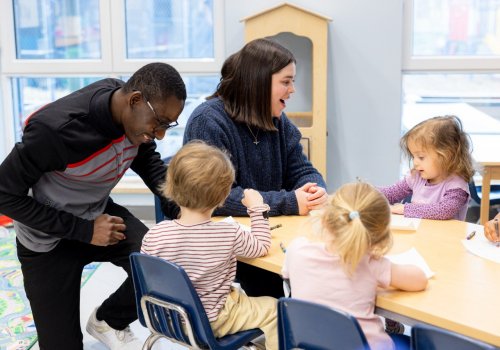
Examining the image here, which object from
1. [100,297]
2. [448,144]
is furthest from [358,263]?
[100,297]

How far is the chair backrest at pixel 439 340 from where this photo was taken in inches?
50.1

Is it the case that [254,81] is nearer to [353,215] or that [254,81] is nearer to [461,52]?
[353,215]

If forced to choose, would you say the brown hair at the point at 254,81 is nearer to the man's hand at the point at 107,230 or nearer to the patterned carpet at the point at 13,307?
the man's hand at the point at 107,230

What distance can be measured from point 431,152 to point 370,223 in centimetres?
83

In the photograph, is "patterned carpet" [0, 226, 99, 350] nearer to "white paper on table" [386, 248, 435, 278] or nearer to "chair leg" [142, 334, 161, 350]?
"chair leg" [142, 334, 161, 350]

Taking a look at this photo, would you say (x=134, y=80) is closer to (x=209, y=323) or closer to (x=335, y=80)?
(x=209, y=323)

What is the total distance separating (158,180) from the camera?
2.46m

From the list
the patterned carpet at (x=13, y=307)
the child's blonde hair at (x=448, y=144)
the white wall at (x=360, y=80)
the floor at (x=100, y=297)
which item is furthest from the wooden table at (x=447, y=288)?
the white wall at (x=360, y=80)

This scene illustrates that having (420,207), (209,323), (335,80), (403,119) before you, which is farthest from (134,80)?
(403,119)

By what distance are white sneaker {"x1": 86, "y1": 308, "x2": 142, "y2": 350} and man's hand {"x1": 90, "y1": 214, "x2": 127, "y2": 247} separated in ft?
1.40

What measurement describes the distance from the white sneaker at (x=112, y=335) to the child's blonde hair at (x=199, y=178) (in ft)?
2.64

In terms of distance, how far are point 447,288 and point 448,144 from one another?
832 mm

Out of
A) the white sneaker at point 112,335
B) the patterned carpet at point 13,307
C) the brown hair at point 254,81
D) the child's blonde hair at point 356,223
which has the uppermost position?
the brown hair at point 254,81

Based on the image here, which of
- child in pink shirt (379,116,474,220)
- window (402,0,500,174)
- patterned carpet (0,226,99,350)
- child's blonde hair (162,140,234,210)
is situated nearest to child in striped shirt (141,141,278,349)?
child's blonde hair (162,140,234,210)
